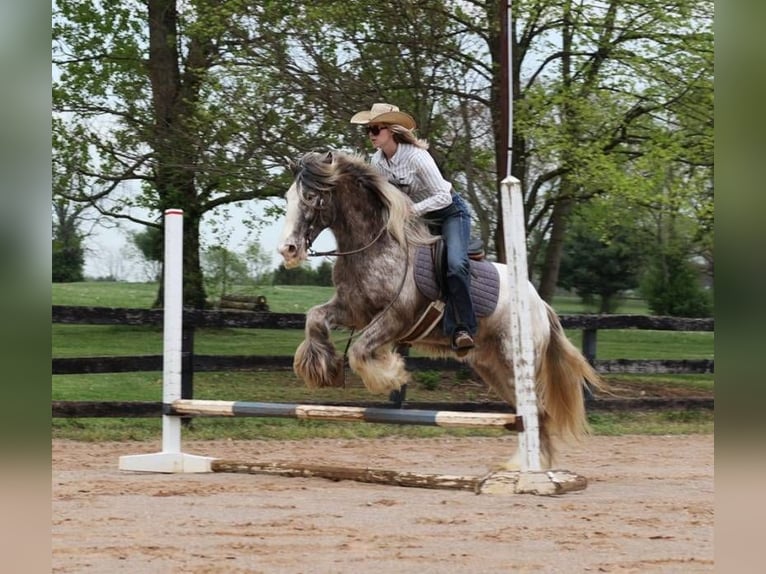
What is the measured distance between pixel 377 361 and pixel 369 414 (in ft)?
1.40

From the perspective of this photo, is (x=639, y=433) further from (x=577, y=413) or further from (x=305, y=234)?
(x=305, y=234)

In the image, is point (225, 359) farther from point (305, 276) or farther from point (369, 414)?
point (305, 276)

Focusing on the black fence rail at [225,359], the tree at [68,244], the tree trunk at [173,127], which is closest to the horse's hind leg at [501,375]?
the black fence rail at [225,359]

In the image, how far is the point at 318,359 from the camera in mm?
5496

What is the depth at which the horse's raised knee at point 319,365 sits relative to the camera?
5.50 m

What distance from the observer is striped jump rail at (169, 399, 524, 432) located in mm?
5078

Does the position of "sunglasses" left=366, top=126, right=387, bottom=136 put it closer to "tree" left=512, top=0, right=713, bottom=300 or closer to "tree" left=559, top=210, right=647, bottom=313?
"tree" left=512, top=0, right=713, bottom=300

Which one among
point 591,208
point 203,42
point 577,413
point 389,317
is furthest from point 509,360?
point 203,42

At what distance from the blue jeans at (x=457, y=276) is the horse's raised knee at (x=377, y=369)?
42 cm

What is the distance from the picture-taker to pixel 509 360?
19.8 ft

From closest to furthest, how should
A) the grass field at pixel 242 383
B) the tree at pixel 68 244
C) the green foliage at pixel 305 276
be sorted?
1. the grass field at pixel 242 383
2. the tree at pixel 68 244
3. the green foliage at pixel 305 276

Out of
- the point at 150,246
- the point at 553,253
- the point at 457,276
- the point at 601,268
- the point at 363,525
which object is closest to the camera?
the point at 363,525

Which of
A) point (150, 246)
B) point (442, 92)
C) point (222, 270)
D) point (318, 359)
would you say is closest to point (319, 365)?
point (318, 359)

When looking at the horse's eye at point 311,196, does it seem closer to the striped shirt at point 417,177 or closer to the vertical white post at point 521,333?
the striped shirt at point 417,177
